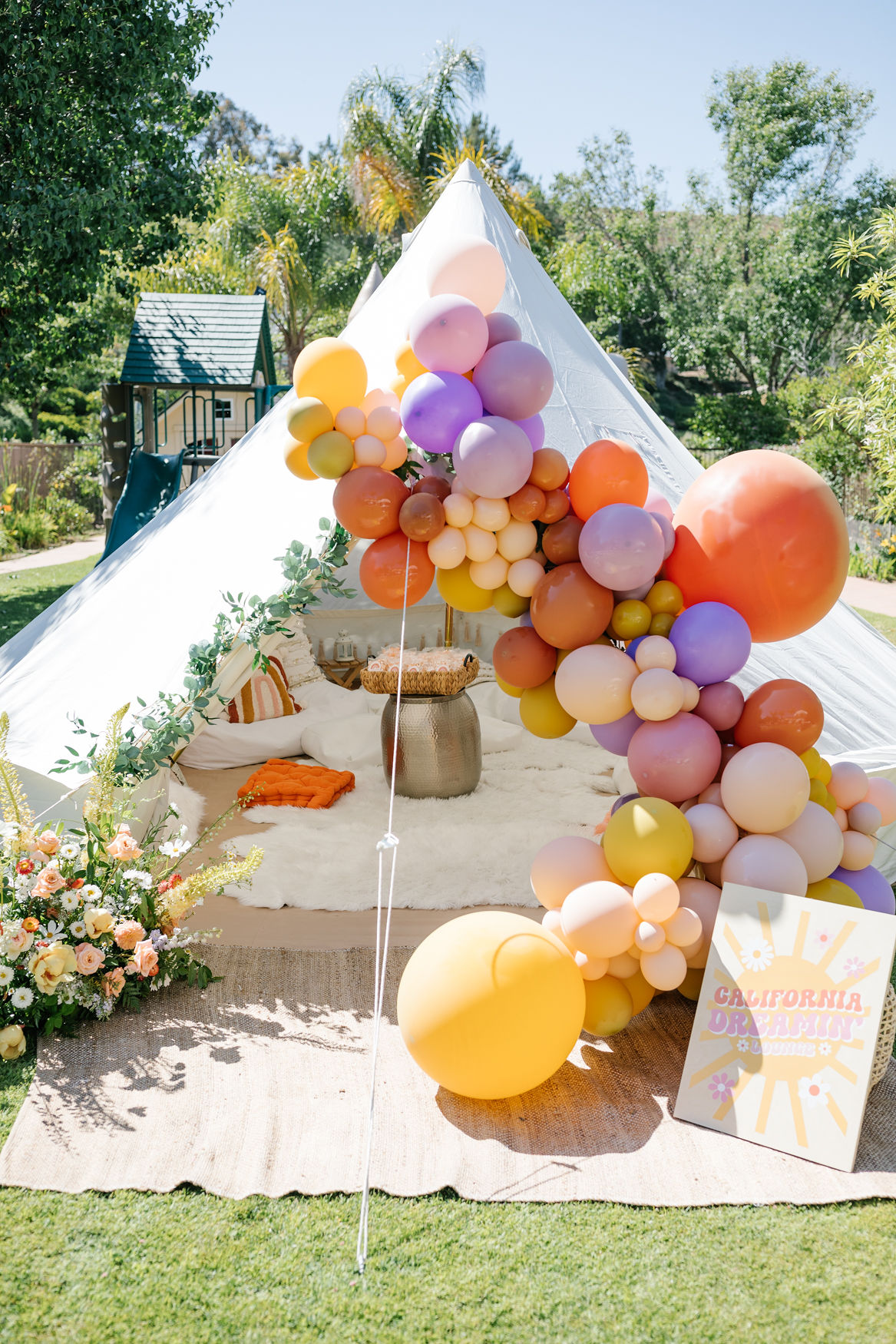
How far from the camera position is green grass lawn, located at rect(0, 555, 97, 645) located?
7.95 metres

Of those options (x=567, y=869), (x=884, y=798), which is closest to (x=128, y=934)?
(x=567, y=869)

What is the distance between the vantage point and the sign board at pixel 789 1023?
2.17 m

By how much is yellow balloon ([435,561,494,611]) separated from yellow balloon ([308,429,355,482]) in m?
0.42

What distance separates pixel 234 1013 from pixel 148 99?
7860 millimetres

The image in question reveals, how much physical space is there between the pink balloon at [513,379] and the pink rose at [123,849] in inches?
63.8

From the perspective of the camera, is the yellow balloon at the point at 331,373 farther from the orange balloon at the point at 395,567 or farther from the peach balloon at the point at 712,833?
the peach balloon at the point at 712,833

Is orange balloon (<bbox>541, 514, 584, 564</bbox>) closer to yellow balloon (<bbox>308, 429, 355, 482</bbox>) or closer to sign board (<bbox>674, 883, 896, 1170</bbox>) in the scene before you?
yellow balloon (<bbox>308, 429, 355, 482</bbox>)

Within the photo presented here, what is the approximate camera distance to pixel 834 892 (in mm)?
2559

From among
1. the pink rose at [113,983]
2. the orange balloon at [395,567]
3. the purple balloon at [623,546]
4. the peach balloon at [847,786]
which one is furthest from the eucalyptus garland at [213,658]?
the peach balloon at [847,786]

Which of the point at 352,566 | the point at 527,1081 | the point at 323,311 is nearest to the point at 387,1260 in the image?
the point at 527,1081

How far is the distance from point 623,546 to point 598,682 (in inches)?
14.6

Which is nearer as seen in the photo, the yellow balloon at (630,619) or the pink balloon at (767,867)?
the pink balloon at (767,867)

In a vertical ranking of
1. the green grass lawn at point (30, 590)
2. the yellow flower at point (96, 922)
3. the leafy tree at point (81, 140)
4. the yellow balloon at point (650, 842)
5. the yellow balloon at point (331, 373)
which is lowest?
the green grass lawn at point (30, 590)

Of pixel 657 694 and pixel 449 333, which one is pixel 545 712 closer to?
pixel 657 694
